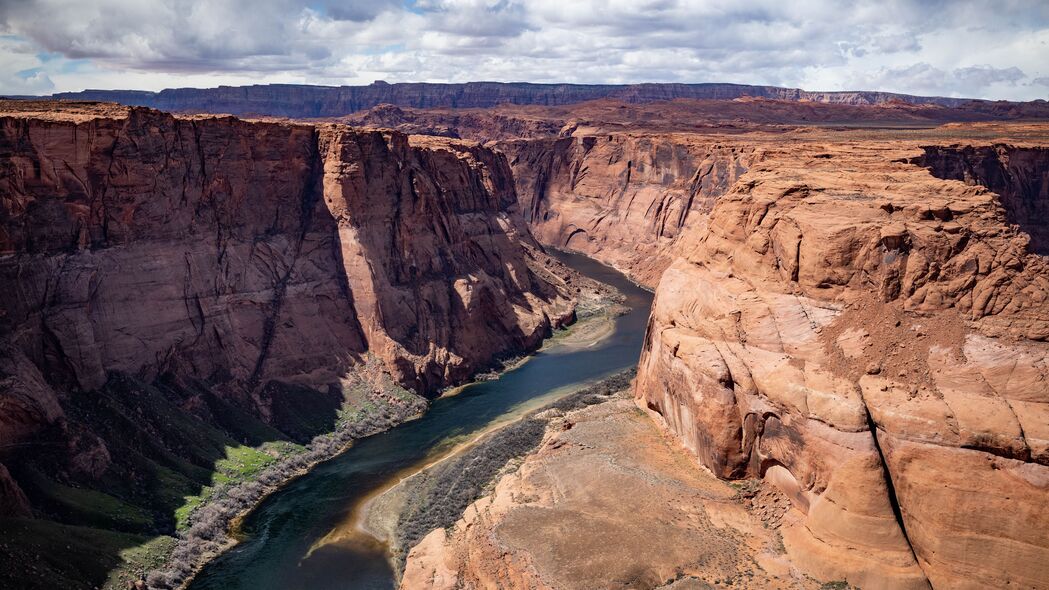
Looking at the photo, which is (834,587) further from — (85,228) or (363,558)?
(85,228)

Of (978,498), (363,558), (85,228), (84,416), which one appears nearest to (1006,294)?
(978,498)

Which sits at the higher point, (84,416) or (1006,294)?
(1006,294)

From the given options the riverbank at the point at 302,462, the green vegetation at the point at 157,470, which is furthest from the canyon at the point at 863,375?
the green vegetation at the point at 157,470

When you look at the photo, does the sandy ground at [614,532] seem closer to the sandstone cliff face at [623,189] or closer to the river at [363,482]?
the river at [363,482]

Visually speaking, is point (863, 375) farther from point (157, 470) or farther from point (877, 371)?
point (157, 470)

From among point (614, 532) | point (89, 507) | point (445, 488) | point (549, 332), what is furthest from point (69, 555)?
point (549, 332)

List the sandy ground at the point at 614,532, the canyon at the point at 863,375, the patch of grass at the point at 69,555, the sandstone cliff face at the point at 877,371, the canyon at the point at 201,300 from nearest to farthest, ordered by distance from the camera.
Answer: the sandstone cliff face at the point at 877,371 < the canyon at the point at 863,375 < the sandy ground at the point at 614,532 < the patch of grass at the point at 69,555 < the canyon at the point at 201,300

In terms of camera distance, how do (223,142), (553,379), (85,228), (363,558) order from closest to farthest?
1. (363,558)
2. (85,228)
3. (223,142)
4. (553,379)
